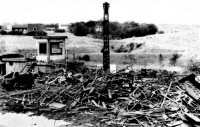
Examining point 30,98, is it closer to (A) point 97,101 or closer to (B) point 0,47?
(A) point 97,101

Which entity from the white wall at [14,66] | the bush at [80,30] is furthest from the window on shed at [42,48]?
the bush at [80,30]

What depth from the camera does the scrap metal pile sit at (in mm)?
12273

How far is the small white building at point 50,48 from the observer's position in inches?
1069

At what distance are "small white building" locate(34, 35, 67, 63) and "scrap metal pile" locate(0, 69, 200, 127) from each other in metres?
9.51

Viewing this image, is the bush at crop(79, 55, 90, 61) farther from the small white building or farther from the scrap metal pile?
the scrap metal pile

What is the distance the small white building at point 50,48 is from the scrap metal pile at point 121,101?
374 inches

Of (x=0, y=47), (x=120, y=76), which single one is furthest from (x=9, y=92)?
(x=0, y=47)

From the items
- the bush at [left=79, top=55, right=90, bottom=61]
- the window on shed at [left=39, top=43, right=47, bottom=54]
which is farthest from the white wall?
the bush at [left=79, top=55, right=90, bottom=61]

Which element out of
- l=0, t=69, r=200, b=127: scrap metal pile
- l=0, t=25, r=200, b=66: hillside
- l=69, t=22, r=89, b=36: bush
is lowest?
l=0, t=69, r=200, b=127: scrap metal pile

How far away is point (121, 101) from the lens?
14852 mm

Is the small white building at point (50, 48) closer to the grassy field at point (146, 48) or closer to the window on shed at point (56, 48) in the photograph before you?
the window on shed at point (56, 48)

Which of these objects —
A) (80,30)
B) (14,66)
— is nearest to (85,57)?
(14,66)

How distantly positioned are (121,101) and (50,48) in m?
14.3

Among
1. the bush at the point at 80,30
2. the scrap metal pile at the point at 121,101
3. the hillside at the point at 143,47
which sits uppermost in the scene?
the bush at the point at 80,30
